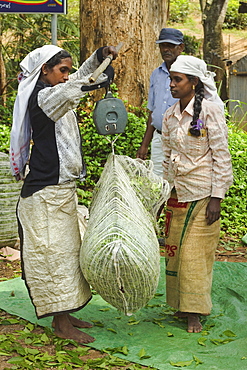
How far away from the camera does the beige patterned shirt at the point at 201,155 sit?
3.97m

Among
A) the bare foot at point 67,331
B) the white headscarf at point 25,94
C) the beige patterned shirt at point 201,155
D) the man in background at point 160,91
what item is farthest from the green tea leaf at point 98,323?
the man in background at point 160,91

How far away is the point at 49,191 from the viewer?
148 inches

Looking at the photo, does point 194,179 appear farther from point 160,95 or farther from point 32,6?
point 32,6

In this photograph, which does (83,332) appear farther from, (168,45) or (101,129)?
(168,45)

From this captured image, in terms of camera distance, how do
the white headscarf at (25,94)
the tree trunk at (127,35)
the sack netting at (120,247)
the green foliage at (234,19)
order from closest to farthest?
the sack netting at (120,247), the white headscarf at (25,94), the tree trunk at (127,35), the green foliage at (234,19)

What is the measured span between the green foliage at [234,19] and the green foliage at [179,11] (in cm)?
176

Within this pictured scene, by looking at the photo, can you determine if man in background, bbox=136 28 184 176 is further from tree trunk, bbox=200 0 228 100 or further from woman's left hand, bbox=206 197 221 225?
tree trunk, bbox=200 0 228 100

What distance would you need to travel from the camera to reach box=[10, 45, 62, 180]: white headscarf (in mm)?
3668

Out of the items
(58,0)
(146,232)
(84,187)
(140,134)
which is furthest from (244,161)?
(146,232)

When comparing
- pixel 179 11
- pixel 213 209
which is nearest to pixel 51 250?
pixel 213 209

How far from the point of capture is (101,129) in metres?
3.52

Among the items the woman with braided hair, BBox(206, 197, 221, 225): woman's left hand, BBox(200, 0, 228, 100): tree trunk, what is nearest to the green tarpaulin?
the woman with braided hair

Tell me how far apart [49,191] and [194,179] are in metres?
0.99

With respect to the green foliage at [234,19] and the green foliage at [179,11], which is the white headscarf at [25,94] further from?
the green foliage at [179,11]
